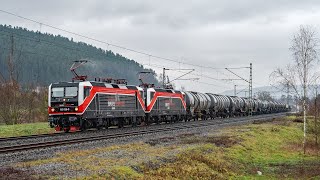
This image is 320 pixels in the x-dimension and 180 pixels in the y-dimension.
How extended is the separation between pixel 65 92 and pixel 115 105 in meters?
6.06

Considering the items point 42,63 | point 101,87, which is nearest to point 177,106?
point 101,87

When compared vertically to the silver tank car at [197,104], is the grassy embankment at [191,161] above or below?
below

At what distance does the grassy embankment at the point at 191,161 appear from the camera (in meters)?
13.7

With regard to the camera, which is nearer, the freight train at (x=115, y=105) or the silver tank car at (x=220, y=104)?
the freight train at (x=115, y=105)

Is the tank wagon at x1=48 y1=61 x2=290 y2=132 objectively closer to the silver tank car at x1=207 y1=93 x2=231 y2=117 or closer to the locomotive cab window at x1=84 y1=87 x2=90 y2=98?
the locomotive cab window at x1=84 y1=87 x2=90 y2=98

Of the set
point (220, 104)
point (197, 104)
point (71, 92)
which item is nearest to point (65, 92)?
point (71, 92)

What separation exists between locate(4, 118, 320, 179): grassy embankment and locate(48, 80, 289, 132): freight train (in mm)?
8034

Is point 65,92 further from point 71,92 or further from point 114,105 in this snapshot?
point 114,105

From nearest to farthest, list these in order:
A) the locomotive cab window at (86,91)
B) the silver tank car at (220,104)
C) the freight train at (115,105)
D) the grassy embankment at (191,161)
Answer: the grassy embankment at (191,161) < the freight train at (115,105) < the locomotive cab window at (86,91) < the silver tank car at (220,104)

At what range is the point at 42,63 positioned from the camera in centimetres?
16238

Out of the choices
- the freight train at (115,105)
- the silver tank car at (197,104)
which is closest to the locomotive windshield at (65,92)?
the freight train at (115,105)

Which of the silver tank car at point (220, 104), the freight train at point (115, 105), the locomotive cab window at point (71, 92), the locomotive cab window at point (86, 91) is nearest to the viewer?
the freight train at point (115, 105)

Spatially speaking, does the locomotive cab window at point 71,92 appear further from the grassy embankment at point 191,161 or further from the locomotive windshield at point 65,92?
the grassy embankment at point 191,161

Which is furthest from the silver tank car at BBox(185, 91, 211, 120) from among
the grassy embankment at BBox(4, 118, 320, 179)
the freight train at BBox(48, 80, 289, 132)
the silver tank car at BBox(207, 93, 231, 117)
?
the grassy embankment at BBox(4, 118, 320, 179)
